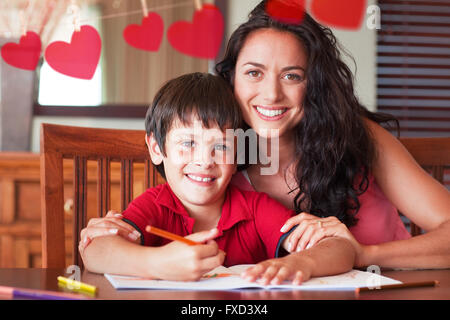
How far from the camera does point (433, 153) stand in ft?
4.58

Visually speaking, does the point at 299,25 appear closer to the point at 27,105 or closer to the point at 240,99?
the point at 240,99

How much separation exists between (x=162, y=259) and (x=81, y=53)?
1732 mm

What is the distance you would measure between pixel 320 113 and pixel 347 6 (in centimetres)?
143

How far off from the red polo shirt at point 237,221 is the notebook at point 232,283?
26 centimetres

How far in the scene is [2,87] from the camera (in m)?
2.21

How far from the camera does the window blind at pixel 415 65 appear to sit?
260 cm

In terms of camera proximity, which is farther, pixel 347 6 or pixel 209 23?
pixel 347 6

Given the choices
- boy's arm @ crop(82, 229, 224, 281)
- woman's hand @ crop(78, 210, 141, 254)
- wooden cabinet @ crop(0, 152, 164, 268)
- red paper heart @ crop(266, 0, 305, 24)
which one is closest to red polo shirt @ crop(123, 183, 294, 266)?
woman's hand @ crop(78, 210, 141, 254)

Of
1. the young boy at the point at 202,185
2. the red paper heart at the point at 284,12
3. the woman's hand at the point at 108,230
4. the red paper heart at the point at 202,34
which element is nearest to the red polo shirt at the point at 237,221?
the young boy at the point at 202,185

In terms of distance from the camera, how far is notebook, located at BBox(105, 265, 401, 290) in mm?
737

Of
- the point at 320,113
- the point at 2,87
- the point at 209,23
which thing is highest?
the point at 209,23

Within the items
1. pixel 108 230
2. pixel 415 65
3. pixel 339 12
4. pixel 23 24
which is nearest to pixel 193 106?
pixel 108 230
